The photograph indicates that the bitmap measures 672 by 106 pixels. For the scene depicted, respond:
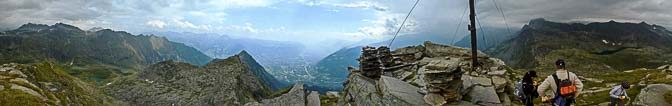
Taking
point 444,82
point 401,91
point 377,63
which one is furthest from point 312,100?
point 444,82

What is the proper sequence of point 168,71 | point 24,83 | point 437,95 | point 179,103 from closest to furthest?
point 437,95
point 24,83
point 179,103
point 168,71

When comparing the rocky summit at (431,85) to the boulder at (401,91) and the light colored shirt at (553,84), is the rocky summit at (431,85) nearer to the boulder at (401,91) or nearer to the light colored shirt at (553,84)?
Result: the boulder at (401,91)

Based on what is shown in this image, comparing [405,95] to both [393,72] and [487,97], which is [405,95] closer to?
[487,97]

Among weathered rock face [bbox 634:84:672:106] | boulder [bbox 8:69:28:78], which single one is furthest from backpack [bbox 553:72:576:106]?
boulder [bbox 8:69:28:78]

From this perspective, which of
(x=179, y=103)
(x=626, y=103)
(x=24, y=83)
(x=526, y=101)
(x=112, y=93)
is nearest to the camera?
(x=526, y=101)

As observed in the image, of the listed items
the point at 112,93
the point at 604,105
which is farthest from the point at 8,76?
the point at 604,105

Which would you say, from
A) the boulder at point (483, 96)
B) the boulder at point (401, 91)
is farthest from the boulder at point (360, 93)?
the boulder at point (483, 96)

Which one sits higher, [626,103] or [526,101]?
[526,101]

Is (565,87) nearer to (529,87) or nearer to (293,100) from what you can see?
(529,87)
